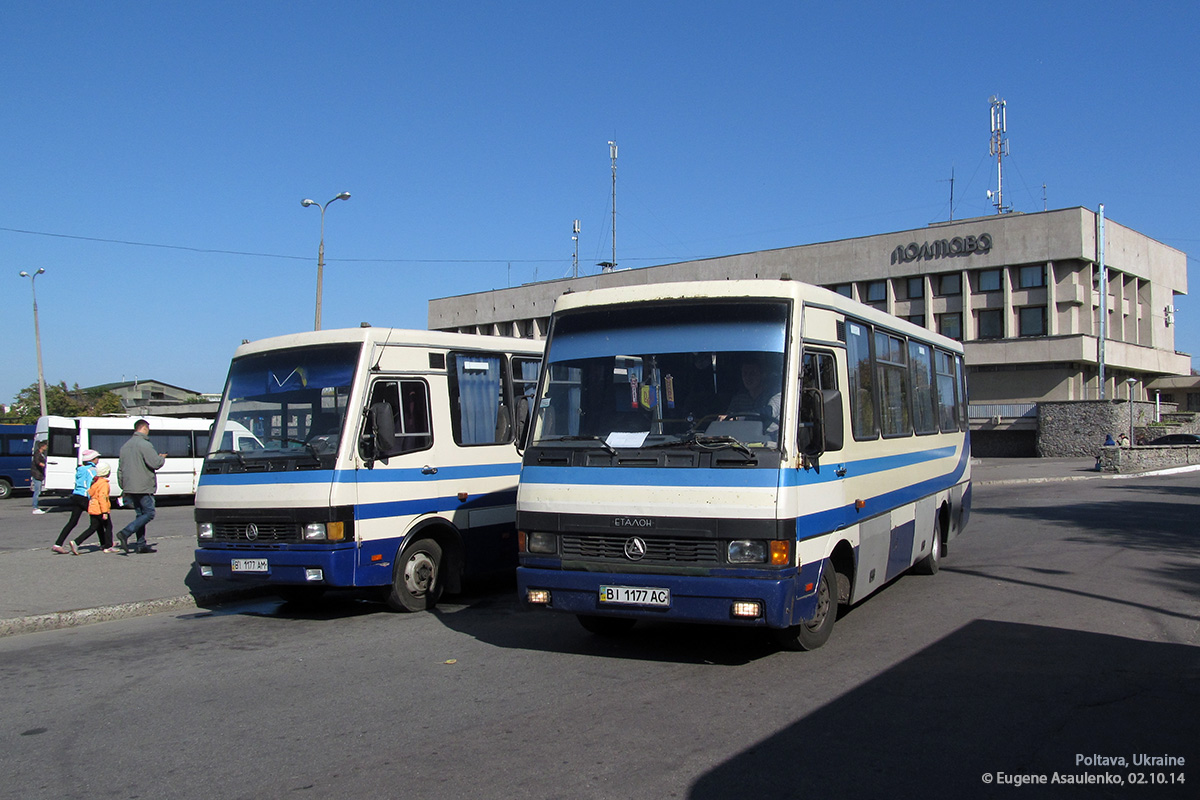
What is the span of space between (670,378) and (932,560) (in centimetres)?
604

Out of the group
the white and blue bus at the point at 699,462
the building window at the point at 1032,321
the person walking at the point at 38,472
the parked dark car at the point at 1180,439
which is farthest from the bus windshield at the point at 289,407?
the building window at the point at 1032,321

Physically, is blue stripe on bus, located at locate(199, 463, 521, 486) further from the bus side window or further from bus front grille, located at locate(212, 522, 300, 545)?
bus front grille, located at locate(212, 522, 300, 545)

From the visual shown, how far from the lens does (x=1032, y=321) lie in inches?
2213

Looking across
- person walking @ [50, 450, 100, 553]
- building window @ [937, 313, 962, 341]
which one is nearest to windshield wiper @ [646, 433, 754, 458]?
person walking @ [50, 450, 100, 553]

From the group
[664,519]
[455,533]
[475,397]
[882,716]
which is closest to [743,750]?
[882,716]

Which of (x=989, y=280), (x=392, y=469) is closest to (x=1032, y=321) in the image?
(x=989, y=280)

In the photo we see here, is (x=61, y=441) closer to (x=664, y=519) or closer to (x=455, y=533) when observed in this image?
(x=455, y=533)

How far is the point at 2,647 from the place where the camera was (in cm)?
885

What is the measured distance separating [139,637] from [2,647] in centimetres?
117

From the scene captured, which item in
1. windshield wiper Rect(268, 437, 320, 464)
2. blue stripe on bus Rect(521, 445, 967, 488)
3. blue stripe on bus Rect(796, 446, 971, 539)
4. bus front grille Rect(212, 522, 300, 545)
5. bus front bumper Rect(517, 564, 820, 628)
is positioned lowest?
bus front bumper Rect(517, 564, 820, 628)

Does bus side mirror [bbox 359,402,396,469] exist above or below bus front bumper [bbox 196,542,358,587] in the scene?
above

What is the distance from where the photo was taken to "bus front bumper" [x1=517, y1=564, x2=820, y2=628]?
6.55m

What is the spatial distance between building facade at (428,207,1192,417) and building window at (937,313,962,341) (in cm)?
7

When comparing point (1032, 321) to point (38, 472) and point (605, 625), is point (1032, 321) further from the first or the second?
point (605, 625)
